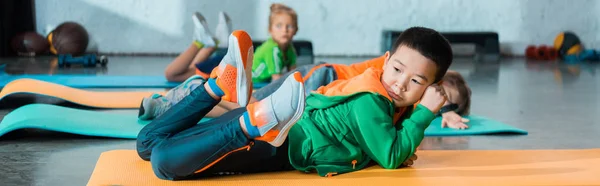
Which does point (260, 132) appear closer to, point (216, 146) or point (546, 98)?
point (216, 146)

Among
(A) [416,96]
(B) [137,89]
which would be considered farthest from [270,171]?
(B) [137,89]

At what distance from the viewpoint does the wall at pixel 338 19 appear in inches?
329

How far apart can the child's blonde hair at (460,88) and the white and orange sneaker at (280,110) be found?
6.07 feet

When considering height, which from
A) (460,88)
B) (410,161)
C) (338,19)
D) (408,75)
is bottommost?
(338,19)

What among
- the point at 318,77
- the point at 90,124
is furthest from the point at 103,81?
the point at 318,77

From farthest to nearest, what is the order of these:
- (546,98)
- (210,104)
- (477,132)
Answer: (546,98), (477,132), (210,104)

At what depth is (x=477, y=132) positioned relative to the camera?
3.49 meters

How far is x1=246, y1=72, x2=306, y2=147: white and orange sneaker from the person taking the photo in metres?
2.07

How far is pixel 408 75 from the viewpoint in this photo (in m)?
2.37

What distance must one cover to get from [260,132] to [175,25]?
21.4 ft

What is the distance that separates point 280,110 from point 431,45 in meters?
0.61

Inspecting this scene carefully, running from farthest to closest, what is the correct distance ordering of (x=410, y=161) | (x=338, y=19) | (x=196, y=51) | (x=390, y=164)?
(x=338, y=19), (x=196, y=51), (x=410, y=161), (x=390, y=164)

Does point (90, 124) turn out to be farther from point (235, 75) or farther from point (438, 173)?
point (438, 173)

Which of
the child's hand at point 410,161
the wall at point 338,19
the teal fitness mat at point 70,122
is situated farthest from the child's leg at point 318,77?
the wall at point 338,19
